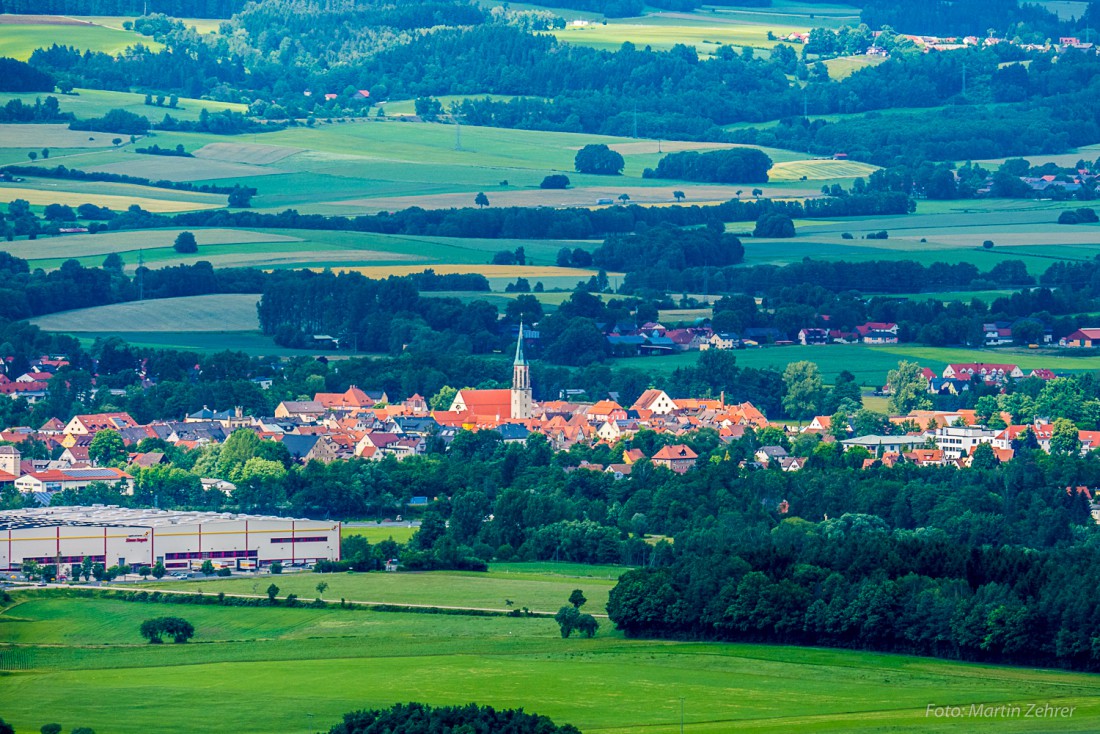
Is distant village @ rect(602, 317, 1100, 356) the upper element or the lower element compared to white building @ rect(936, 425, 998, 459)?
upper

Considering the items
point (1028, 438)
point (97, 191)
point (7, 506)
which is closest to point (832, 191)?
point (97, 191)

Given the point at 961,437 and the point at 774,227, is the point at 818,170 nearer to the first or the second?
the point at 774,227

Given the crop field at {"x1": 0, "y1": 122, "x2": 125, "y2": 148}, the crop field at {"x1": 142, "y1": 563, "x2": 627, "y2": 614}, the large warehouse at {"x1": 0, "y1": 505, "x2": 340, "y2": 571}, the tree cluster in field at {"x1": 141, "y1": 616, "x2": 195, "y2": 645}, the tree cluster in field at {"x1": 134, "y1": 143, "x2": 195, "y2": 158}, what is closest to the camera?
the tree cluster in field at {"x1": 141, "y1": 616, "x2": 195, "y2": 645}

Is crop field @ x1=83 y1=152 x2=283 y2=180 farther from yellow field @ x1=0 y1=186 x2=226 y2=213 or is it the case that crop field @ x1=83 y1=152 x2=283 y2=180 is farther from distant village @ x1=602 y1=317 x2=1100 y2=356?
distant village @ x1=602 y1=317 x2=1100 y2=356

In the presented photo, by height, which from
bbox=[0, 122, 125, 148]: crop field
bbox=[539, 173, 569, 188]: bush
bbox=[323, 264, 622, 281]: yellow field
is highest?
bbox=[0, 122, 125, 148]: crop field

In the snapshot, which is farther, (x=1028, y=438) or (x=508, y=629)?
(x=1028, y=438)

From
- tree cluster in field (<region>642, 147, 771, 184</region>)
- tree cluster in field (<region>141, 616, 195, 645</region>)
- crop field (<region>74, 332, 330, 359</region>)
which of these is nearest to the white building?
crop field (<region>74, 332, 330, 359</region>)

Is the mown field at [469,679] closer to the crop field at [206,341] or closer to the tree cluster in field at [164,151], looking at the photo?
the crop field at [206,341]

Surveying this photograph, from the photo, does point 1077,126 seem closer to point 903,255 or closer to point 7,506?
point 903,255
